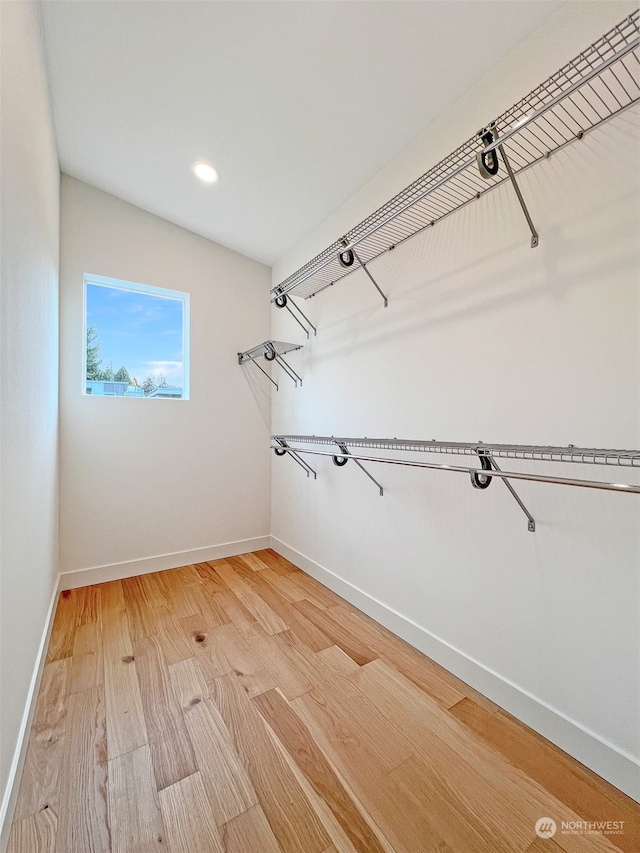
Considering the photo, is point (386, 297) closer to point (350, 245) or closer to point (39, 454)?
point (350, 245)

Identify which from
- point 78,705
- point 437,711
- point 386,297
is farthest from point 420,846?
point 386,297

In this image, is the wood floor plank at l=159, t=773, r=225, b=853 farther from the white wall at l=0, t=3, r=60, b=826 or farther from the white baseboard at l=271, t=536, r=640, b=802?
the white baseboard at l=271, t=536, r=640, b=802

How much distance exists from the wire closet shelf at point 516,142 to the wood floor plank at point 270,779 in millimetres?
1749

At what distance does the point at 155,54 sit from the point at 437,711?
2.69 metres

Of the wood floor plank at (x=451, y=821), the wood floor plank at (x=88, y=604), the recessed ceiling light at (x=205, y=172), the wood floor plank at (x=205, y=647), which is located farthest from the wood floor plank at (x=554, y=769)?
the recessed ceiling light at (x=205, y=172)

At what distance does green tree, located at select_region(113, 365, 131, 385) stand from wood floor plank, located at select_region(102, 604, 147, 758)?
55.8 inches

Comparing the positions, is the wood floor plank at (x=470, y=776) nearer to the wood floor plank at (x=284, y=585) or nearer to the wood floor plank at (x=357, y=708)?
the wood floor plank at (x=357, y=708)

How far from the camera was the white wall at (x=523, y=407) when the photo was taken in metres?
0.95

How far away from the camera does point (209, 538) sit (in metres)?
2.58

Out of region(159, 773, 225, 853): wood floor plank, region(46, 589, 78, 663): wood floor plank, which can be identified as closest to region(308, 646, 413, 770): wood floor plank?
region(159, 773, 225, 853): wood floor plank

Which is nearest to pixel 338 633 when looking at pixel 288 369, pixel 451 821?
pixel 451 821

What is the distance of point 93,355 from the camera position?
2.23 metres

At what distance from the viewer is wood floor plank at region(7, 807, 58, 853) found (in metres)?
0.82

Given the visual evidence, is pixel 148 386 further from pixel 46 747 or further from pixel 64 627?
pixel 46 747
